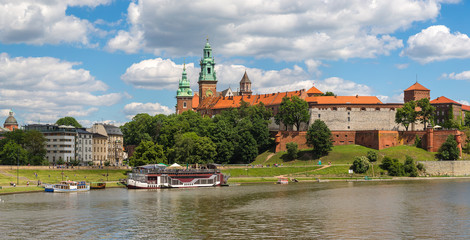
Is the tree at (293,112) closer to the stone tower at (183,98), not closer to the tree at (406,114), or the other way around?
the tree at (406,114)

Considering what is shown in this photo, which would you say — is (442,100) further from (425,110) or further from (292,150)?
(292,150)

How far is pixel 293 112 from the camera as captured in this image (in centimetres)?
13850

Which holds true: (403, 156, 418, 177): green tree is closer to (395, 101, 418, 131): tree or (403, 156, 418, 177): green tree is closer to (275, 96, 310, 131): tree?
(395, 101, 418, 131): tree

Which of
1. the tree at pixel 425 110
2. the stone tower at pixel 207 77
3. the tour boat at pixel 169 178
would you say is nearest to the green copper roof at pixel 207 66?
the stone tower at pixel 207 77

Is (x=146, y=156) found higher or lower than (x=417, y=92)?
lower

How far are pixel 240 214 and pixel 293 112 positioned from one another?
8294cm

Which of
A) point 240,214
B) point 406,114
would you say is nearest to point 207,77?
point 406,114

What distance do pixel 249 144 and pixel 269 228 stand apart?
78.7m

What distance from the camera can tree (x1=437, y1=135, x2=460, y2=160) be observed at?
12112cm

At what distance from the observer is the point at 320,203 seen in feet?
222

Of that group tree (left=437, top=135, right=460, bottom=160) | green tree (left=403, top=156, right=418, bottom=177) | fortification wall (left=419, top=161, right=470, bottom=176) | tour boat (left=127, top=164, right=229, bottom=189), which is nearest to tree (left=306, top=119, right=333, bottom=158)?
green tree (left=403, top=156, right=418, bottom=177)

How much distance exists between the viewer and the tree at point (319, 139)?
123 m

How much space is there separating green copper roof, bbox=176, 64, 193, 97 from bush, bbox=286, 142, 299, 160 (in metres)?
69.8

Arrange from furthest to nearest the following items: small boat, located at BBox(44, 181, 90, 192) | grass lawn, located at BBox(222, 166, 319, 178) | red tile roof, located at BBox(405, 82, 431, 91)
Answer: red tile roof, located at BBox(405, 82, 431, 91)
grass lawn, located at BBox(222, 166, 319, 178)
small boat, located at BBox(44, 181, 90, 192)
